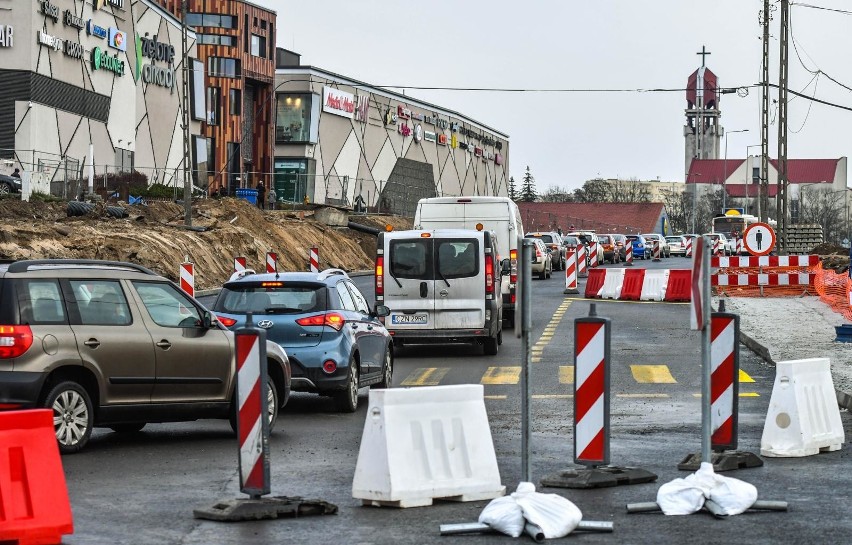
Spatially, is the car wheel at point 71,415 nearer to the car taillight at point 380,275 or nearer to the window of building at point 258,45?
the car taillight at point 380,275

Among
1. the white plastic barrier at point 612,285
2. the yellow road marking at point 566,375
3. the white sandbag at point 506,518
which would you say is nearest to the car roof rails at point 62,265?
the white sandbag at point 506,518

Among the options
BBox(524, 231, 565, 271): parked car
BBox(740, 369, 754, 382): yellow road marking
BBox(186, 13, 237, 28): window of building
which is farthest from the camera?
BBox(186, 13, 237, 28): window of building

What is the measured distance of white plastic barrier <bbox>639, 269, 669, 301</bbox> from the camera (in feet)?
128

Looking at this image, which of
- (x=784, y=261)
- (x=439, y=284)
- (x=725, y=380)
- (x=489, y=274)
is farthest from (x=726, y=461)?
(x=784, y=261)

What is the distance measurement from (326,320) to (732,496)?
6.93 meters

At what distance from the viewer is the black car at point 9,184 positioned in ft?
161

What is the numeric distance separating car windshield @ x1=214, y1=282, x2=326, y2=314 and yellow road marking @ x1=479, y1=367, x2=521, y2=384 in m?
3.97

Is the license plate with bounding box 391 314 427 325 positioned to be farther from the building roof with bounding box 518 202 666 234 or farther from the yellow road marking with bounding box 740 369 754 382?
the building roof with bounding box 518 202 666 234

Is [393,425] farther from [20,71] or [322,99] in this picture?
[322,99]

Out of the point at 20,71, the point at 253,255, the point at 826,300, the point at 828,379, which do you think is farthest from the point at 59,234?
the point at 828,379

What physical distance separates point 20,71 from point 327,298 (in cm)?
4347

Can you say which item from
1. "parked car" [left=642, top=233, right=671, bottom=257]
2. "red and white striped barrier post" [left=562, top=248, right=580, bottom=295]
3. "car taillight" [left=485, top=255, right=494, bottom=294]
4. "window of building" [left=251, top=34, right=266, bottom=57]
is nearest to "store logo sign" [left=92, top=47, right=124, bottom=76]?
"window of building" [left=251, top=34, right=266, bottom=57]

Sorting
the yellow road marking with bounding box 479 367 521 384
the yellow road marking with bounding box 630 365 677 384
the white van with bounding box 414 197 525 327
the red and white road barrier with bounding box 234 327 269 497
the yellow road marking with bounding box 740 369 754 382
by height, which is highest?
the white van with bounding box 414 197 525 327

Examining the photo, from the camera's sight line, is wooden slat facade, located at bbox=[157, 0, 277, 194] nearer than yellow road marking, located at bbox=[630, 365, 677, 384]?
No
